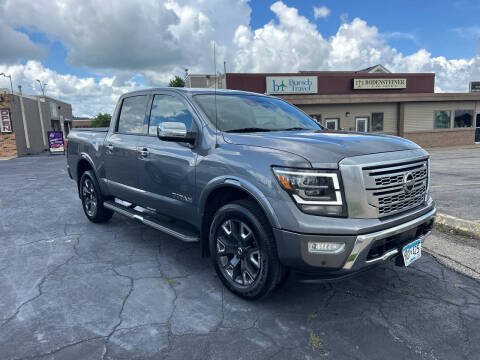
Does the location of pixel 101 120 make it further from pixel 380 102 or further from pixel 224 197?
pixel 224 197

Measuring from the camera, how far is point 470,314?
2814 mm

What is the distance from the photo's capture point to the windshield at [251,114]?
354cm

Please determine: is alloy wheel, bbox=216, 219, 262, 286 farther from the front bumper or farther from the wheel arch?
the front bumper

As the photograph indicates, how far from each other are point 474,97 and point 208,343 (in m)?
28.4

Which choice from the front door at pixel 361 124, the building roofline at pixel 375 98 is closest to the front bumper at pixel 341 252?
the building roofline at pixel 375 98

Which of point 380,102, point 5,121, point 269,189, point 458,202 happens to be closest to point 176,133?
point 269,189

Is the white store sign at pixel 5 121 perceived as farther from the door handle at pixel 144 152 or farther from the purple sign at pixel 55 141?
the door handle at pixel 144 152

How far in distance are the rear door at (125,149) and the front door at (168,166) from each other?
0.66ft

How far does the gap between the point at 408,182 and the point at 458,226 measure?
250cm

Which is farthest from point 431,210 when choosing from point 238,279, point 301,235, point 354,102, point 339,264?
point 354,102

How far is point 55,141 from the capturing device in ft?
77.1

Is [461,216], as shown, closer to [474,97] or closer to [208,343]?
[208,343]

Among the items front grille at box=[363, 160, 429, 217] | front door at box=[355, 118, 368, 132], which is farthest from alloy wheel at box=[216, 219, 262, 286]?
front door at box=[355, 118, 368, 132]

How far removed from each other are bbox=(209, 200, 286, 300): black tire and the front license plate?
3.25 ft
